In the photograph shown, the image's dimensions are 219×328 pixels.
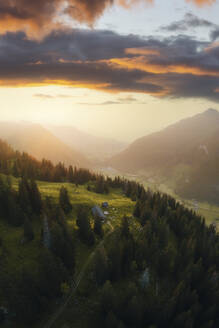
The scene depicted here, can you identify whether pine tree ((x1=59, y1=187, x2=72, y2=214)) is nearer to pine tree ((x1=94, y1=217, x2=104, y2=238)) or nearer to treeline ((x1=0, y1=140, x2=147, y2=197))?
pine tree ((x1=94, y1=217, x2=104, y2=238))

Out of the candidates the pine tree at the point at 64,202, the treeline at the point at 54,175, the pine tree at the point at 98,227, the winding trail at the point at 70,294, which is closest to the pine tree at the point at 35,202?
the pine tree at the point at 64,202

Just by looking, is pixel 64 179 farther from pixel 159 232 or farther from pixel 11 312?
pixel 11 312

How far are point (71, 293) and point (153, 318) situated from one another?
780 inches

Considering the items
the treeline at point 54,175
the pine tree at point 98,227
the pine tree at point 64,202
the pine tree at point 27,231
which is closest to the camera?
the pine tree at point 27,231

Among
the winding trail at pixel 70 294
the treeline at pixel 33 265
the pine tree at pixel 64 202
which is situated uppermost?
the pine tree at pixel 64 202

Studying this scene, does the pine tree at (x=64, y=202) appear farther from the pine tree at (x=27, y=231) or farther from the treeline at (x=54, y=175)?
the treeline at (x=54, y=175)

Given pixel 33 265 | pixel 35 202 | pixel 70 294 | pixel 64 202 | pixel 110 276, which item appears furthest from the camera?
pixel 64 202

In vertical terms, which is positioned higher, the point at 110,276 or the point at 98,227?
the point at 98,227

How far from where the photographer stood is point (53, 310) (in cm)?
4484

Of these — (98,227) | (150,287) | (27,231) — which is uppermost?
(27,231)

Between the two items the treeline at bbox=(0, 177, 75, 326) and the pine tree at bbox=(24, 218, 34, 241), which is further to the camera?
the pine tree at bbox=(24, 218, 34, 241)

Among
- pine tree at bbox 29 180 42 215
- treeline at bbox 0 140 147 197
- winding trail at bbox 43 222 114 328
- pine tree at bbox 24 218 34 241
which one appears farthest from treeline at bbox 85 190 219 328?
treeline at bbox 0 140 147 197

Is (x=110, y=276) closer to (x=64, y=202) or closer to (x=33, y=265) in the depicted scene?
(x=33, y=265)

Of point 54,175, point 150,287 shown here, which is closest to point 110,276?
point 150,287
